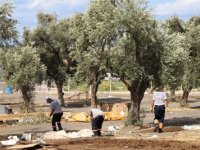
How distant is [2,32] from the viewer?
2680 cm

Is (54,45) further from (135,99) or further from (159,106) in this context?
(159,106)

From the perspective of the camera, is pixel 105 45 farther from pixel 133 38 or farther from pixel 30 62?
pixel 30 62

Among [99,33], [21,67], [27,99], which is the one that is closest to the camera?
[99,33]

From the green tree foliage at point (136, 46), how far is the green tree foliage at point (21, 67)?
12855 mm

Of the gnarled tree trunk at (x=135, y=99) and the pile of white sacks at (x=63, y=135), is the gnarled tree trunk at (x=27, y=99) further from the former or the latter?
the pile of white sacks at (x=63, y=135)

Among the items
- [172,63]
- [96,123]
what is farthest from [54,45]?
[96,123]

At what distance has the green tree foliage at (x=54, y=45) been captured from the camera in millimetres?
51281

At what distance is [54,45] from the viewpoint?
5178 cm

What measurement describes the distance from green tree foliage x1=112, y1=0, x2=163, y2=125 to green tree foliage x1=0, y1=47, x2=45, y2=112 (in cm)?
1286

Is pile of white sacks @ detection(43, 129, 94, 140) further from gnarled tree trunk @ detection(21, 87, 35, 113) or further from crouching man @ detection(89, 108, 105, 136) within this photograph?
gnarled tree trunk @ detection(21, 87, 35, 113)

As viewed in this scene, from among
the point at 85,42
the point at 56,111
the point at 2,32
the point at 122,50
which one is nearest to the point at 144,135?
the point at 56,111

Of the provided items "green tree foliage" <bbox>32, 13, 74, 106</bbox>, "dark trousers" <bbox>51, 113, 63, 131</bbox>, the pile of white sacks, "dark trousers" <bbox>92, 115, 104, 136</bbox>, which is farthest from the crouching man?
"green tree foliage" <bbox>32, 13, 74, 106</bbox>

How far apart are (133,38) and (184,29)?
60.7 ft

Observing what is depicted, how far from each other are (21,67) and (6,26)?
510 inches
